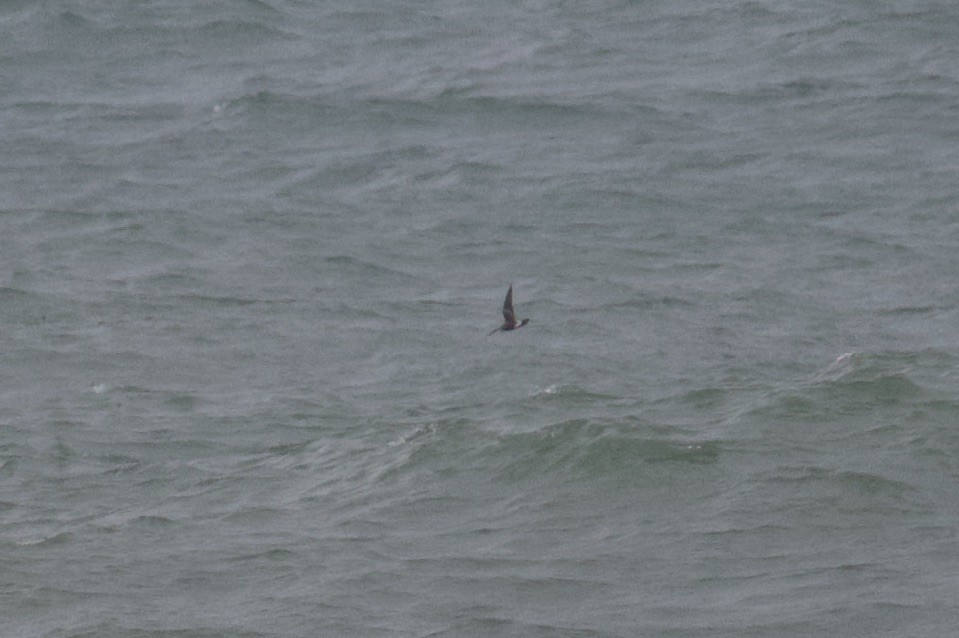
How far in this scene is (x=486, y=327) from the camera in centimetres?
1689

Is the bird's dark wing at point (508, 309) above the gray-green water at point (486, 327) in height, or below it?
above

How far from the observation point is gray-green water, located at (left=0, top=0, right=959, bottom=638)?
12000mm

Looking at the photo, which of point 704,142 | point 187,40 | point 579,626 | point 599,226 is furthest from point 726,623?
point 187,40

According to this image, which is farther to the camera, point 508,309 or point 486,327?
point 486,327

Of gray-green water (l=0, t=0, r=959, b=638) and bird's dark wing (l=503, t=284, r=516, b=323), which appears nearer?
gray-green water (l=0, t=0, r=959, b=638)

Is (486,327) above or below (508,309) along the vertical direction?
below

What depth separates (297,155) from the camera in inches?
882

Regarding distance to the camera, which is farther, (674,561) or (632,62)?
(632,62)

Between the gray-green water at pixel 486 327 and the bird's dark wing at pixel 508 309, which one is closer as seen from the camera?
the gray-green water at pixel 486 327

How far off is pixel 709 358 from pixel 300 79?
1121 centimetres

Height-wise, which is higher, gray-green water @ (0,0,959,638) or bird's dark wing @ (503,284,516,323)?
bird's dark wing @ (503,284,516,323)

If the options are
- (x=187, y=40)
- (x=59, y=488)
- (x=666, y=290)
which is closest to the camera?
(x=59, y=488)

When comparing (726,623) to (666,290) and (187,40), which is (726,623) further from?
(187,40)

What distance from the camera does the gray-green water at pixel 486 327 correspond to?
1200 cm
